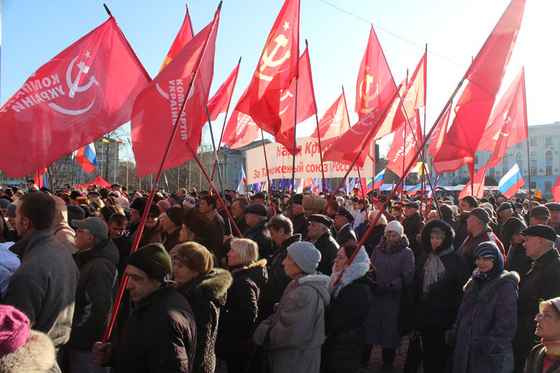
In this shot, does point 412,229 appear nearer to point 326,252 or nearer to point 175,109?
point 326,252

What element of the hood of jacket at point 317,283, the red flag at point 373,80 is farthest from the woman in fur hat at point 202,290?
the red flag at point 373,80

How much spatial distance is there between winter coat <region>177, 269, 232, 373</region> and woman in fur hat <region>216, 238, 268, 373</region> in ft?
1.77

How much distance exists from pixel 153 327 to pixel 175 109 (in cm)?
257

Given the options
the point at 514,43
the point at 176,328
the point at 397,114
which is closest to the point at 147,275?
the point at 176,328

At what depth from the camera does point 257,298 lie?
4098 millimetres

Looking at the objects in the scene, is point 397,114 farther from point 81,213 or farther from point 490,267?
point 81,213

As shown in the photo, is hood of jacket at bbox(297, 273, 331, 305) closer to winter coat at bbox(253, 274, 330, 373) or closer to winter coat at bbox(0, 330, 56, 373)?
winter coat at bbox(253, 274, 330, 373)

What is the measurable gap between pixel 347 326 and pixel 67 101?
3690 millimetres

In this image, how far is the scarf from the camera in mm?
4820

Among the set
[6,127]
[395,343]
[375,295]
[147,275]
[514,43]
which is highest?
[514,43]

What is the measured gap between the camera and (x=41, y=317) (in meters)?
2.89

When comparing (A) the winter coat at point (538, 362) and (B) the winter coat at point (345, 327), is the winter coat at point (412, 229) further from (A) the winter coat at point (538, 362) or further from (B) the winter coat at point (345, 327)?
(A) the winter coat at point (538, 362)

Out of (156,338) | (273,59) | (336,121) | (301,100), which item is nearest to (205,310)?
(156,338)

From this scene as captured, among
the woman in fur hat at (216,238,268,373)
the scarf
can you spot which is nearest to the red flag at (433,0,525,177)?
the scarf
